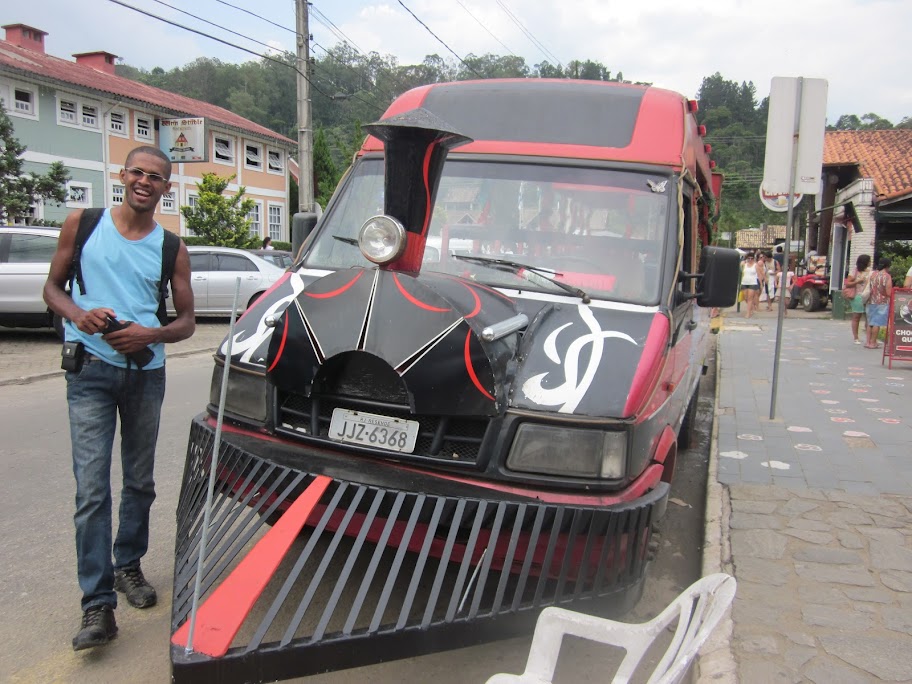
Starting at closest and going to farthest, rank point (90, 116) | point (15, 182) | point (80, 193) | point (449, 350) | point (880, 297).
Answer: point (449, 350), point (880, 297), point (15, 182), point (80, 193), point (90, 116)

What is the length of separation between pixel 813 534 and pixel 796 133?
14.6 ft

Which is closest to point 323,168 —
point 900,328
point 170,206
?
point 170,206

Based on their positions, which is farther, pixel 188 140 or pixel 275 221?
pixel 275 221

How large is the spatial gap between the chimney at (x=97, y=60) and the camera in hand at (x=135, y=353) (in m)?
37.6

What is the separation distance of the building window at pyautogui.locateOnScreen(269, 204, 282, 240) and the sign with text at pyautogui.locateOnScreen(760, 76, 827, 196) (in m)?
36.3

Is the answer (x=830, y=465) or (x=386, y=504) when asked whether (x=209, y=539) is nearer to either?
(x=386, y=504)

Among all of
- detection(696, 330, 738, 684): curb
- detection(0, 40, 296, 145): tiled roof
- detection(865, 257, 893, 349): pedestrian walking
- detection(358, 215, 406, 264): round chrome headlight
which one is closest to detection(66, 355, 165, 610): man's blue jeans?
detection(358, 215, 406, 264): round chrome headlight

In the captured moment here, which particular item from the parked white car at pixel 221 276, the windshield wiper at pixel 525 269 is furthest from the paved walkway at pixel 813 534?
the parked white car at pixel 221 276

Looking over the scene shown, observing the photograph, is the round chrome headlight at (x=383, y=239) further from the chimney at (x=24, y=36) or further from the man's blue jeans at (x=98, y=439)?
the chimney at (x=24, y=36)

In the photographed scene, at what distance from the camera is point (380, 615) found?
235cm

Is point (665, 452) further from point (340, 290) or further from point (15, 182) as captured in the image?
point (15, 182)

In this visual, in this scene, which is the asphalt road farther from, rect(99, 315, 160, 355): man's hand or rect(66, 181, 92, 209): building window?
rect(66, 181, 92, 209): building window

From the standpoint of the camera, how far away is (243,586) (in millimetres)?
2412

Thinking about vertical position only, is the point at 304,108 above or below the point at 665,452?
above
